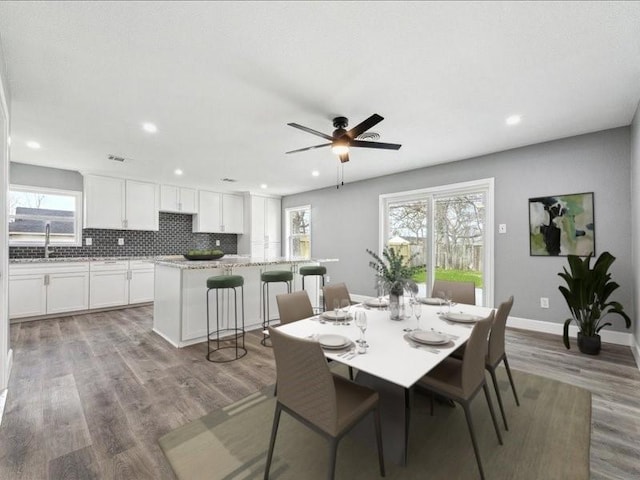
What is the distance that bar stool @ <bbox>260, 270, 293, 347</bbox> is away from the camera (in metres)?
3.51

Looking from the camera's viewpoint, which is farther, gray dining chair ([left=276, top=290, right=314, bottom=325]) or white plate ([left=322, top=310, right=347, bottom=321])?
gray dining chair ([left=276, top=290, right=314, bottom=325])

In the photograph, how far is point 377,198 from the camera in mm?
5484

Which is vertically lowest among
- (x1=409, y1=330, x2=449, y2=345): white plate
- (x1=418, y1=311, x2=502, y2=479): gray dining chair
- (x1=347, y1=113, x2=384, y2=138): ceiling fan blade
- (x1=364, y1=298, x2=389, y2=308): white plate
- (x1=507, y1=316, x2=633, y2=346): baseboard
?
(x1=507, y1=316, x2=633, y2=346): baseboard

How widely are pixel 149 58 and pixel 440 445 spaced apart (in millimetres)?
3189

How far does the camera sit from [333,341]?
1.53m

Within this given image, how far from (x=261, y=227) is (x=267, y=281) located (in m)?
3.86

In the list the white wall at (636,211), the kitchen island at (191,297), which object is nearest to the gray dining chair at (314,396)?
the kitchen island at (191,297)

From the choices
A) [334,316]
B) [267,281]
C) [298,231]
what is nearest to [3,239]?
[267,281]

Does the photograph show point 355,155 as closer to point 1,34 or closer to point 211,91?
point 211,91

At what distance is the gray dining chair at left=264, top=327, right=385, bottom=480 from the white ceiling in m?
1.81

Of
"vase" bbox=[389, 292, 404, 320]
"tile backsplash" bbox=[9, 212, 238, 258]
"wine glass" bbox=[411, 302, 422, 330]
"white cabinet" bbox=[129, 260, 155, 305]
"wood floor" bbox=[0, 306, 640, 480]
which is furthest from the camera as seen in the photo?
"white cabinet" bbox=[129, 260, 155, 305]

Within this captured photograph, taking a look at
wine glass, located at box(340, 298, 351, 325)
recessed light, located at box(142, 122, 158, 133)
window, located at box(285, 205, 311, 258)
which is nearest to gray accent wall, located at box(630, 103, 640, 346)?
wine glass, located at box(340, 298, 351, 325)

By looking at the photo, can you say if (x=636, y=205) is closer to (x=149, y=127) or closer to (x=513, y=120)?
(x=513, y=120)

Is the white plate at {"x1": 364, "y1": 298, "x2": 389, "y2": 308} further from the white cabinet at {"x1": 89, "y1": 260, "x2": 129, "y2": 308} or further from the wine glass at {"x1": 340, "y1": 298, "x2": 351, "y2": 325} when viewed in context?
the white cabinet at {"x1": 89, "y1": 260, "x2": 129, "y2": 308}
